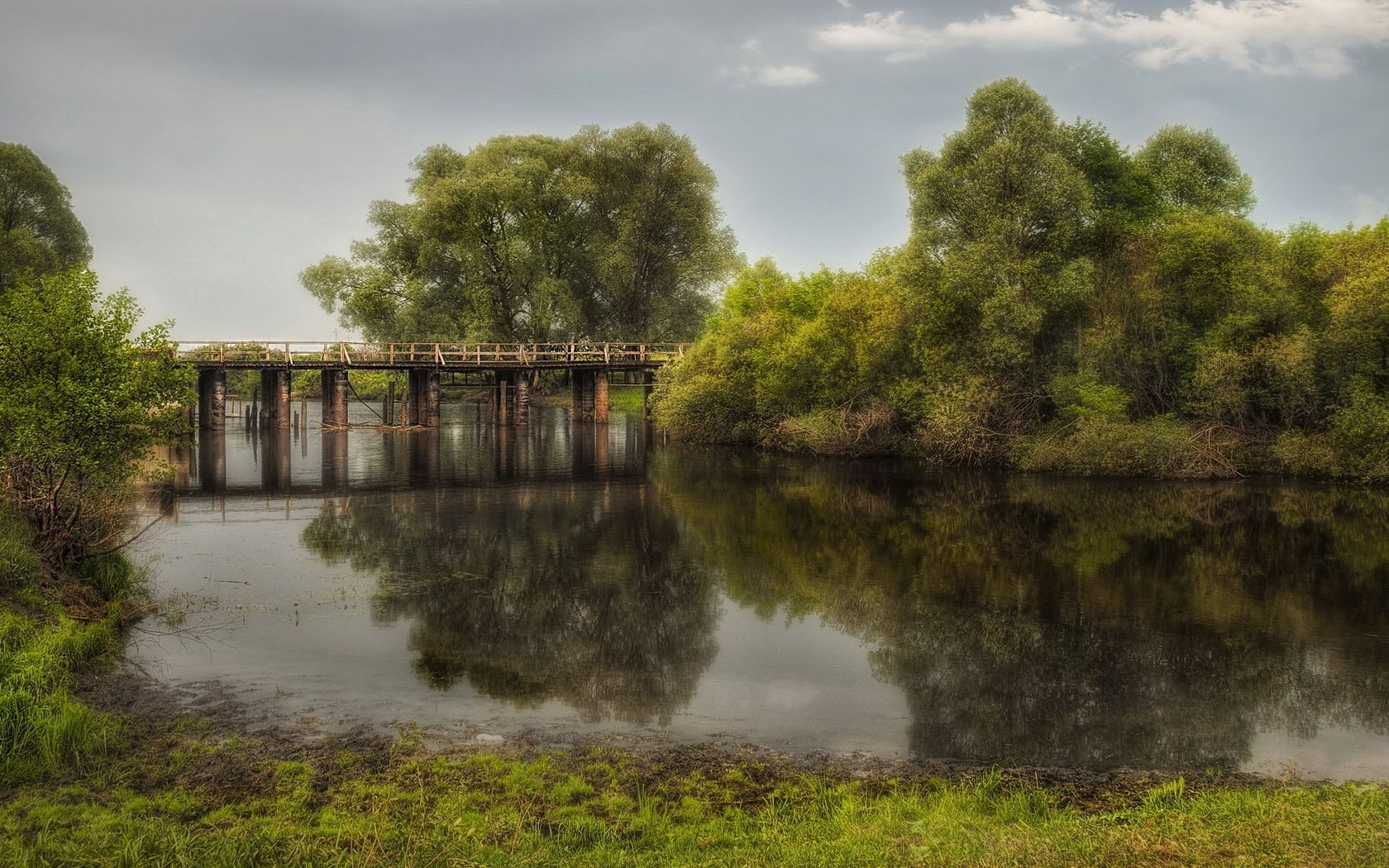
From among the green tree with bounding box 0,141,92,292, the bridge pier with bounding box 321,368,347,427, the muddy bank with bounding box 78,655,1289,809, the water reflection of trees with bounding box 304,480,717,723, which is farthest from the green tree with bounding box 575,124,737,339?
the muddy bank with bounding box 78,655,1289,809


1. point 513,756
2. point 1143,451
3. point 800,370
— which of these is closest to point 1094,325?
point 1143,451

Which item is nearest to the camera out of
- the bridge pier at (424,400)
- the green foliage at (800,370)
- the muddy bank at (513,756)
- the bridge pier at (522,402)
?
the muddy bank at (513,756)

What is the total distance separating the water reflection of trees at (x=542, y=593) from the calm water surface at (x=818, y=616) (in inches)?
3.2

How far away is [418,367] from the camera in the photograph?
191ft

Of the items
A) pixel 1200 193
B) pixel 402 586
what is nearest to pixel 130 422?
pixel 402 586

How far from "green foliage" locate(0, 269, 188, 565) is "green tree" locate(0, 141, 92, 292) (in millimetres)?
46345

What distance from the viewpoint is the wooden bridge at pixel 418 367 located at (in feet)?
178

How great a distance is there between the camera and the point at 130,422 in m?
15.5

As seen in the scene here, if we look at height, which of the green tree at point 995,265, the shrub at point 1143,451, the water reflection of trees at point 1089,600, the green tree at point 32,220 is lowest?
the water reflection of trees at point 1089,600

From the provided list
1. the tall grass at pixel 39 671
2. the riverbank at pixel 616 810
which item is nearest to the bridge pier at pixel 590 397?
the tall grass at pixel 39 671

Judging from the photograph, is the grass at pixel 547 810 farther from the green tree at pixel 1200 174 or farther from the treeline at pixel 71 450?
the green tree at pixel 1200 174

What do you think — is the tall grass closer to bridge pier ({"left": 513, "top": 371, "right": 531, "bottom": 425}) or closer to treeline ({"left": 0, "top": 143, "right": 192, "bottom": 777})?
treeline ({"left": 0, "top": 143, "right": 192, "bottom": 777})

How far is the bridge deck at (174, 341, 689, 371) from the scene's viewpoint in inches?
2099

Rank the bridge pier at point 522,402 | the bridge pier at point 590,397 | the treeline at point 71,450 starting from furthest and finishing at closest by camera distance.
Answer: the bridge pier at point 590,397 → the bridge pier at point 522,402 → the treeline at point 71,450
